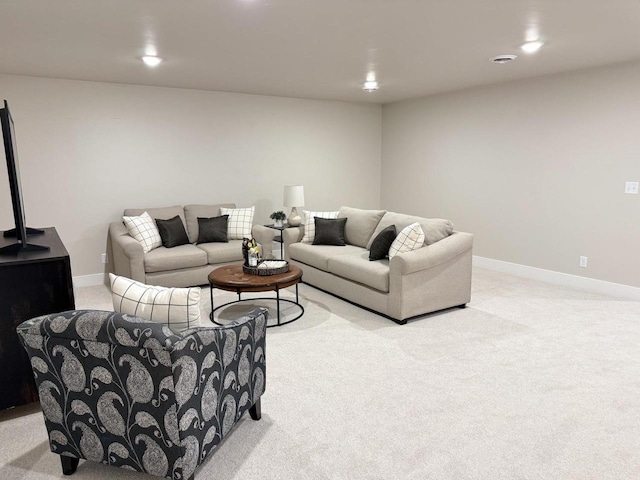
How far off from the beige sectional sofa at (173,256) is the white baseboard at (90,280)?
0.30 metres

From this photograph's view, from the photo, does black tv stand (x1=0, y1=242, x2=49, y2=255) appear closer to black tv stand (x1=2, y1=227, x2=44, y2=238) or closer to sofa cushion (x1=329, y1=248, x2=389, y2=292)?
black tv stand (x1=2, y1=227, x2=44, y2=238)

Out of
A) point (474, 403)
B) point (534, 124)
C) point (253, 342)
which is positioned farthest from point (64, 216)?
point (534, 124)

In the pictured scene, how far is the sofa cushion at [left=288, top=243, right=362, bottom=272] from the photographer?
5.02 metres

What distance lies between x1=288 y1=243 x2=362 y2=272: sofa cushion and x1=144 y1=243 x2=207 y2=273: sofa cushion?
1058 mm

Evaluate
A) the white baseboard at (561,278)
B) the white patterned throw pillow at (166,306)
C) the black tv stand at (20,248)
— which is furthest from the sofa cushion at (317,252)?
the white patterned throw pillow at (166,306)

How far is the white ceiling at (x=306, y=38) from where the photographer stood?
9.24 feet

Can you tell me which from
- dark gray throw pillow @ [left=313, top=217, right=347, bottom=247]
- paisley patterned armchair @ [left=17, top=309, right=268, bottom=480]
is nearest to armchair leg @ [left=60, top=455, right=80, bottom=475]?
paisley patterned armchair @ [left=17, top=309, right=268, bottom=480]

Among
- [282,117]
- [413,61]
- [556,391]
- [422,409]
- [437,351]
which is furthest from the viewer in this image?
[282,117]

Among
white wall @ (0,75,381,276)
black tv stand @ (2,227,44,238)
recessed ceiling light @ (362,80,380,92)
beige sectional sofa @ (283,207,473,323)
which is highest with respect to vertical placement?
recessed ceiling light @ (362,80,380,92)

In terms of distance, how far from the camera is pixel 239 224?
5.84 meters

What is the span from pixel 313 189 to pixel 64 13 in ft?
15.0

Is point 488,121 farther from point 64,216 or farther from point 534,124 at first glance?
point 64,216

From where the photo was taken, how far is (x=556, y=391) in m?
2.94

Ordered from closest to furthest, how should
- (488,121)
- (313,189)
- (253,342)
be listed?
(253,342) < (488,121) < (313,189)
